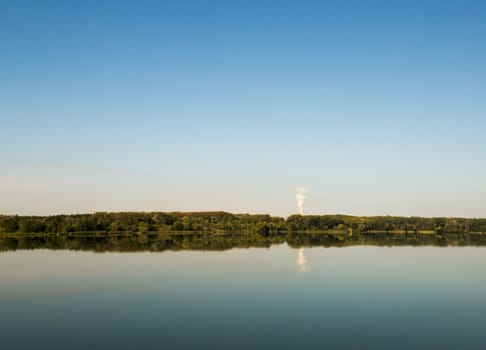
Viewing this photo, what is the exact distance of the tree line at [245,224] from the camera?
98.7m

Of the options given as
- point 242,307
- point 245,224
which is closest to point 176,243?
point 242,307

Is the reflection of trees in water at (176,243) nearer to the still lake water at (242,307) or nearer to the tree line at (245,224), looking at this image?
the still lake water at (242,307)

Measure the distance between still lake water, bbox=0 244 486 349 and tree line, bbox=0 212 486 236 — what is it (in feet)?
226

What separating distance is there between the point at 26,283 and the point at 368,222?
349ft

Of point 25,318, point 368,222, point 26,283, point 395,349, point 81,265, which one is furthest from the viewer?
point 368,222

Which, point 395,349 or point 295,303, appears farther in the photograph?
point 295,303

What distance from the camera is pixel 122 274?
2866 centimetres

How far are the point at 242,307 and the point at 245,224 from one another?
93882mm

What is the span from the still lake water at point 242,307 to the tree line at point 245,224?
69011 millimetres

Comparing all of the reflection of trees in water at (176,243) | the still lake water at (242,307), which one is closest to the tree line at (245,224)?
the reflection of trees in water at (176,243)


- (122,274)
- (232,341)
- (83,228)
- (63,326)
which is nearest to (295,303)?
(232,341)

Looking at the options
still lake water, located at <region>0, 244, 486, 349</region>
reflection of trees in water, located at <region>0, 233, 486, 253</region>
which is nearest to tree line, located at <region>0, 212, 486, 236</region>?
reflection of trees in water, located at <region>0, 233, 486, 253</region>

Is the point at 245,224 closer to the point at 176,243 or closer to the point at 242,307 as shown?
the point at 176,243

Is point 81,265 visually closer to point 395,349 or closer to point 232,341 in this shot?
point 232,341
